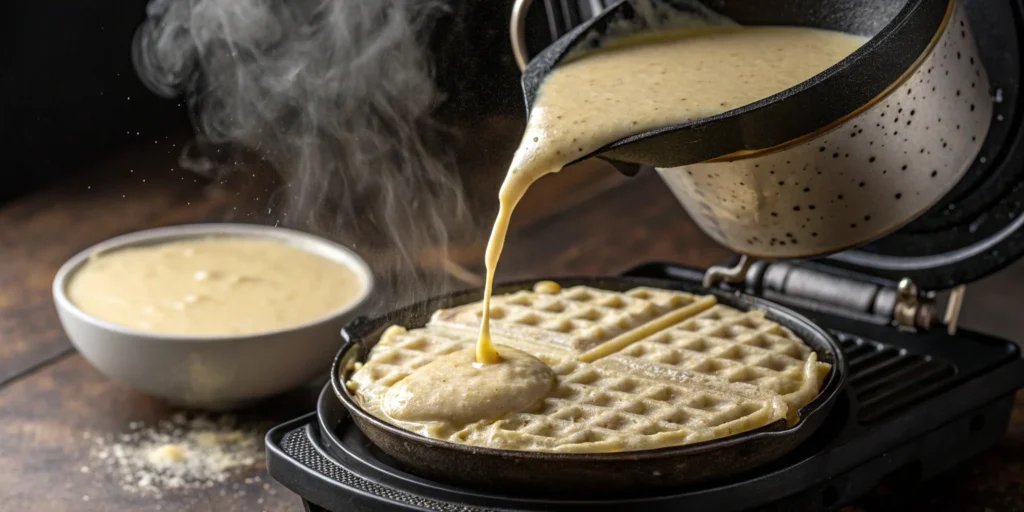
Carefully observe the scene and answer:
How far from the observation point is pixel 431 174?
2295mm

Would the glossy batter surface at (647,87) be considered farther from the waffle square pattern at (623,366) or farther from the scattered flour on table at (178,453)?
the scattered flour on table at (178,453)

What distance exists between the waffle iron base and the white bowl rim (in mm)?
308

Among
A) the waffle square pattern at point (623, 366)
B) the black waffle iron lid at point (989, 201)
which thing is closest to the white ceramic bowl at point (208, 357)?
the waffle square pattern at point (623, 366)

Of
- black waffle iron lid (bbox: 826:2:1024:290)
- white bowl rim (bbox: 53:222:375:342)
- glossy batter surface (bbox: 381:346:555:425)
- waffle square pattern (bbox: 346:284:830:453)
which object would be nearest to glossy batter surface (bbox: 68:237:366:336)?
white bowl rim (bbox: 53:222:375:342)

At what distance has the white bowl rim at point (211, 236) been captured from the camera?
177cm

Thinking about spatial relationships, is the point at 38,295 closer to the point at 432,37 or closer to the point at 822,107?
the point at 432,37

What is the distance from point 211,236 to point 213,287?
7.9 inches

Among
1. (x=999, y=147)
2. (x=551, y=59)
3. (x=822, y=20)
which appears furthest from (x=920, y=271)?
(x=551, y=59)

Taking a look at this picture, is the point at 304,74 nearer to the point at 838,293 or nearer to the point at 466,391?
the point at 466,391

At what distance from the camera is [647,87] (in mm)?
1564

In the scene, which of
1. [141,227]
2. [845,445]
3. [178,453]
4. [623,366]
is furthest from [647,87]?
[141,227]

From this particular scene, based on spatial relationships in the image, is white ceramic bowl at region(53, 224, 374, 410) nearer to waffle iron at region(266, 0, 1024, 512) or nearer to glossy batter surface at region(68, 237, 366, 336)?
glossy batter surface at region(68, 237, 366, 336)

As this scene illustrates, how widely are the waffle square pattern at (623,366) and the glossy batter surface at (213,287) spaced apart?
30cm

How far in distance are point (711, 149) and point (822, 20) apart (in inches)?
17.8
